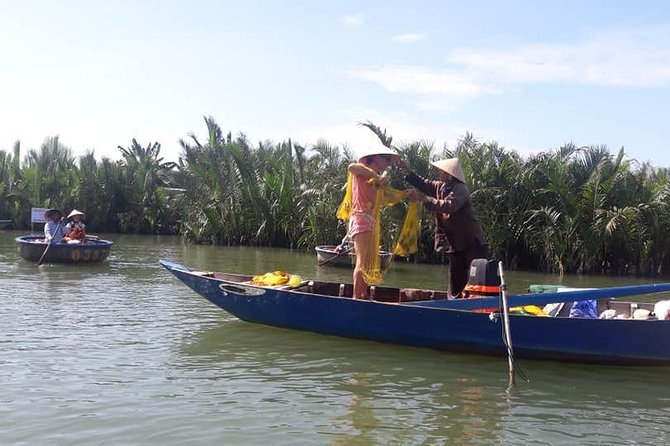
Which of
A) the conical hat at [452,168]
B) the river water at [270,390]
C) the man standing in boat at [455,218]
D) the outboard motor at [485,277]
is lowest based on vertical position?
the river water at [270,390]

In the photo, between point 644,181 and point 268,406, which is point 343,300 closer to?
point 268,406

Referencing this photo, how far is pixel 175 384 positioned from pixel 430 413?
2333mm

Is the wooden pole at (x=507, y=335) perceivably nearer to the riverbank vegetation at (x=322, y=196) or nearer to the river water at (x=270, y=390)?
the river water at (x=270, y=390)

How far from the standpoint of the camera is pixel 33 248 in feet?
51.8

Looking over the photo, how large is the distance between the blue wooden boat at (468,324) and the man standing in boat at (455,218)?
610mm

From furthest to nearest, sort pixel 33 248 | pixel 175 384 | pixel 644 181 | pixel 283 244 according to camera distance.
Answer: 1. pixel 283 244
2. pixel 644 181
3. pixel 33 248
4. pixel 175 384

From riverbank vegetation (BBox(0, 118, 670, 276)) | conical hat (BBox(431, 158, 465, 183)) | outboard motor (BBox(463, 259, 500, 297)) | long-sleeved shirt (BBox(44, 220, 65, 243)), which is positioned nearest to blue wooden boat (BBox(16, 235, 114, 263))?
long-sleeved shirt (BBox(44, 220, 65, 243))

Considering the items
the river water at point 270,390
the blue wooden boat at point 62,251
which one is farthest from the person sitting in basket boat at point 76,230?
the river water at point 270,390

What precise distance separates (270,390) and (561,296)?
3.13 m

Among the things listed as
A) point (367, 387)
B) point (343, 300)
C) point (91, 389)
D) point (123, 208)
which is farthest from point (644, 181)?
point (123, 208)

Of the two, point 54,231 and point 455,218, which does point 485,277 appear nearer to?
point 455,218

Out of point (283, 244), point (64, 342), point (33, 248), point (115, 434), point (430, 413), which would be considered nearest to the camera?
point (115, 434)

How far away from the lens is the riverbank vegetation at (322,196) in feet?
61.1

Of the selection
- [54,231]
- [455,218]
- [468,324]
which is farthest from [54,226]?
[468,324]
